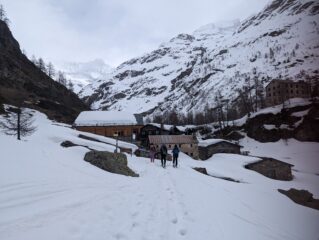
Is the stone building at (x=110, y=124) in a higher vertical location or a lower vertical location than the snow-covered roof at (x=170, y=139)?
higher

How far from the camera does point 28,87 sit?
99.3 metres

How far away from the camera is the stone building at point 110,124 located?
74.7 metres

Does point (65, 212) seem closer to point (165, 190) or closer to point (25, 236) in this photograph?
point (25, 236)

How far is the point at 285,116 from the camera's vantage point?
299 ft

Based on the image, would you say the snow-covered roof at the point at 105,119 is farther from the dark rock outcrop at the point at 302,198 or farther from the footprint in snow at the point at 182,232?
the footprint in snow at the point at 182,232

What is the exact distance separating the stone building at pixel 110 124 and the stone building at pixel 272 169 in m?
35.0

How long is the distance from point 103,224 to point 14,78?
103485mm

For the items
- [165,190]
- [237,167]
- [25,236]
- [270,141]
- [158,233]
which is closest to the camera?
[25,236]

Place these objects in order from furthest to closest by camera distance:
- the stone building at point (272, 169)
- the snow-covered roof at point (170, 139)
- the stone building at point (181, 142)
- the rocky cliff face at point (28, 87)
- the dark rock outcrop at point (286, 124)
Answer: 1. the rocky cliff face at point (28, 87)
2. the dark rock outcrop at point (286, 124)
3. the stone building at point (181, 142)
4. the snow-covered roof at point (170, 139)
5. the stone building at point (272, 169)

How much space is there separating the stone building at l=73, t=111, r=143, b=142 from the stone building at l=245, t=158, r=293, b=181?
34965mm

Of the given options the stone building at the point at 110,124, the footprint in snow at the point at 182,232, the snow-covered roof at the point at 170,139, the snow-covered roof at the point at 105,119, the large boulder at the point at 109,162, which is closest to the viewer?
the footprint in snow at the point at 182,232

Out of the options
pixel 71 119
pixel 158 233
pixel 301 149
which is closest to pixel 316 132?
pixel 301 149

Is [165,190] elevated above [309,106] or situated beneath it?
situated beneath

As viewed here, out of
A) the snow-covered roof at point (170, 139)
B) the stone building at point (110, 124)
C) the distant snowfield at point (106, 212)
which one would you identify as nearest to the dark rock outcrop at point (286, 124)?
the snow-covered roof at point (170, 139)
